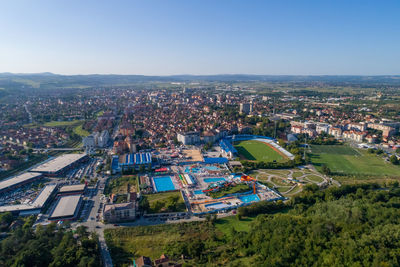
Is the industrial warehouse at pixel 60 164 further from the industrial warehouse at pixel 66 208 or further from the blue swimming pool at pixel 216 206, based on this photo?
the blue swimming pool at pixel 216 206

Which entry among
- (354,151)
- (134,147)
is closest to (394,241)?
(354,151)

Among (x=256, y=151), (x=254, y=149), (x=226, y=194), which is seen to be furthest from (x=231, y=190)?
(x=254, y=149)

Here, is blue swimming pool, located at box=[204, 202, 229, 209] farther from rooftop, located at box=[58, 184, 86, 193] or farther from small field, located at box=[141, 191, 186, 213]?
rooftop, located at box=[58, 184, 86, 193]

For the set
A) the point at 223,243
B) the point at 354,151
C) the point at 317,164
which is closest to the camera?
the point at 223,243

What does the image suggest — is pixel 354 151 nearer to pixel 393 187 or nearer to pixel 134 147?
pixel 393 187

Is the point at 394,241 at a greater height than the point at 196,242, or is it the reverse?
the point at 394,241

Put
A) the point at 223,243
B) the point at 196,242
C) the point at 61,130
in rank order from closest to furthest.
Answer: the point at 196,242 → the point at 223,243 → the point at 61,130

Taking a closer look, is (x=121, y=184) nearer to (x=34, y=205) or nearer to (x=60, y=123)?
(x=34, y=205)
